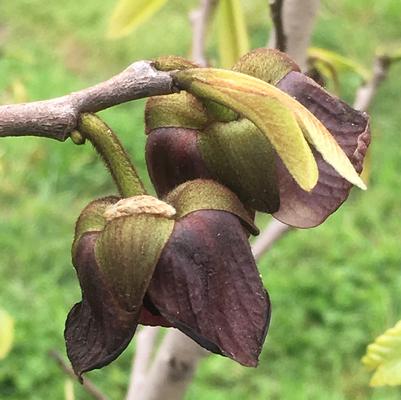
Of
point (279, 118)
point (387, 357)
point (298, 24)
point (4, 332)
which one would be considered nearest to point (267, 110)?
point (279, 118)

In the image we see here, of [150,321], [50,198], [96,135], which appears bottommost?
[50,198]

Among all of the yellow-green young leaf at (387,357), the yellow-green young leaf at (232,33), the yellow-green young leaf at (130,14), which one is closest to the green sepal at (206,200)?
the yellow-green young leaf at (387,357)

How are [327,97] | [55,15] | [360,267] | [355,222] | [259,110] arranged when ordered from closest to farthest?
[259,110]
[327,97]
[360,267]
[355,222]
[55,15]

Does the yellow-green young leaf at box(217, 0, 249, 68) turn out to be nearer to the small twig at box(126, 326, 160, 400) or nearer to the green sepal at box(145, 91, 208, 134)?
the small twig at box(126, 326, 160, 400)

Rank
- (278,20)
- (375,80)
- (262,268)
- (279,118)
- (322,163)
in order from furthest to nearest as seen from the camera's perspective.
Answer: (262,268) < (375,80) < (278,20) < (322,163) < (279,118)

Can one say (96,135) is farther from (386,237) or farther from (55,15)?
(55,15)

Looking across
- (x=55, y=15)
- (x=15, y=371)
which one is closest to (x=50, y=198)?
(x=15, y=371)

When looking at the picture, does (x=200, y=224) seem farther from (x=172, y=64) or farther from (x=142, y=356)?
(x=142, y=356)
